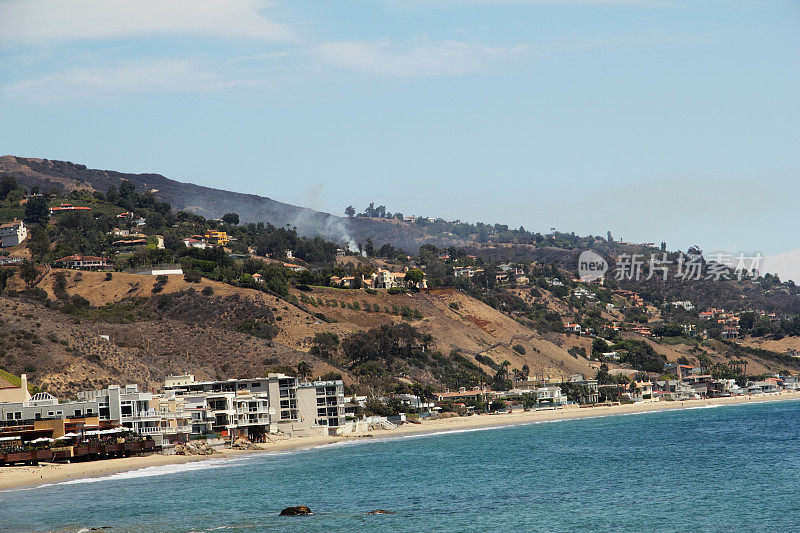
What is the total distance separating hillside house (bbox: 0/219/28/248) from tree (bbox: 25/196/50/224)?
10428 millimetres

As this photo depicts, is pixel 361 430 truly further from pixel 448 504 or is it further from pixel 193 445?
pixel 448 504

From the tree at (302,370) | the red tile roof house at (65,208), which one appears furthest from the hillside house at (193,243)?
the tree at (302,370)

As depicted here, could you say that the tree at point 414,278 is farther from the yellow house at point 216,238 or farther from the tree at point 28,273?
the tree at point 28,273

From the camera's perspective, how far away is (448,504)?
162 ft

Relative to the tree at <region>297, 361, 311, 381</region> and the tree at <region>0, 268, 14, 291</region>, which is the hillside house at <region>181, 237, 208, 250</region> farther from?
the tree at <region>297, 361, 311, 381</region>

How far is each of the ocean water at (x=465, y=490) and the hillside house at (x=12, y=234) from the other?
318ft

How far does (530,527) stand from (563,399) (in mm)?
92668

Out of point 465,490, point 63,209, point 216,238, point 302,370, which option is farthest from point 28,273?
point 465,490

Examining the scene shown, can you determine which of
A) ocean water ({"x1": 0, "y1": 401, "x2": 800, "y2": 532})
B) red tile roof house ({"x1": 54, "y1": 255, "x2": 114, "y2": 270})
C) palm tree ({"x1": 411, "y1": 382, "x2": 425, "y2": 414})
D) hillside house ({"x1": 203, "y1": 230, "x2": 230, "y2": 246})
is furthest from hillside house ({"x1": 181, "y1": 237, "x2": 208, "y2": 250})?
ocean water ({"x1": 0, "y1": 401, "x2": 800, "y2": 532})

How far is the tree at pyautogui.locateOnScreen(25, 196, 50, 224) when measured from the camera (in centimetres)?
17688

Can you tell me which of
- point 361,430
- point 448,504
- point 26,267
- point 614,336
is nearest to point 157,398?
point 361,430

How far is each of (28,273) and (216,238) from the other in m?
55.2

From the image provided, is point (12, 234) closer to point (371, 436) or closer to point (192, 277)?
point (192, 277)

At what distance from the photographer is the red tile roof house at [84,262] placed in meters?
146
